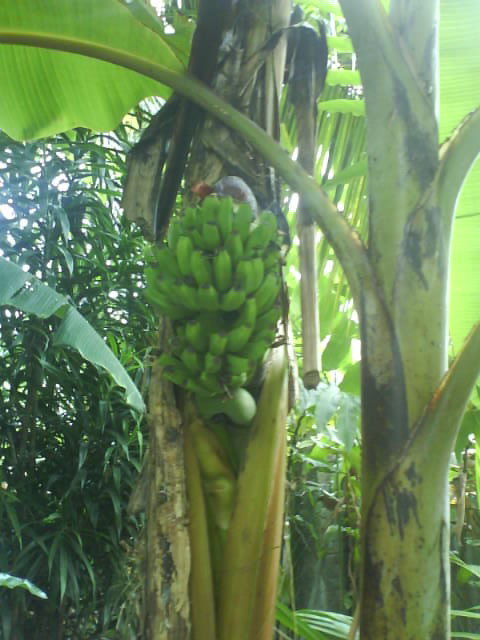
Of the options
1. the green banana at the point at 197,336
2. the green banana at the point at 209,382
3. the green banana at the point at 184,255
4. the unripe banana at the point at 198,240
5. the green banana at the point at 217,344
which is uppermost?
the unripe banana at the point at 198,240

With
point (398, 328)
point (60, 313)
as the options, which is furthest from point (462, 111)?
point (60, 313)

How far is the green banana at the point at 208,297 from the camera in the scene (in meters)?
0.60

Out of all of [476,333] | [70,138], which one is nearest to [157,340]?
[476,333]

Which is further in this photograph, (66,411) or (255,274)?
(66,411)

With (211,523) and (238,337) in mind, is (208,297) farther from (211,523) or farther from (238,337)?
(211,523)

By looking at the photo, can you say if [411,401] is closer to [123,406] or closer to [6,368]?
[123,406]

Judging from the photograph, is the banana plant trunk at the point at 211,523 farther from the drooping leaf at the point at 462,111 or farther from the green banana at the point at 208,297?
the drooping leaf at the point at 462,111

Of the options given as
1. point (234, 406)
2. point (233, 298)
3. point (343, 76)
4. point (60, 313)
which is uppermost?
point (343, 76)

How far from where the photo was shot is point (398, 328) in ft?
2.15

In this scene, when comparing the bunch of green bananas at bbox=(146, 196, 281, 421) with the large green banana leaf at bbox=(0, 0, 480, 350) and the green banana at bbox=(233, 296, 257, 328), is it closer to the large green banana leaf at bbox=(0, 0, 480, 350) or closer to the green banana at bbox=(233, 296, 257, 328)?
the green banana at bbox=(233, 296, 257, 328)

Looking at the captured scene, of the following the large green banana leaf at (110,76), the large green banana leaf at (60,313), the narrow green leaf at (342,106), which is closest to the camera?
the large green banana leaf at (110,76)

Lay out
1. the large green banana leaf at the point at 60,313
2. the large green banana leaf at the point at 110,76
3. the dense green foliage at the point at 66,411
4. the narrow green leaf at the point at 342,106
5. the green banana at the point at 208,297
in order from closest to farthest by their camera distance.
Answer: the green banana at the point at 208,297 → the large green banana leaf at the point at 110,76 → the large green banana leaf at the point at 60,313 → the narrow green leaf at the point at 342,106 → the dense green foliage at the point at 66,411

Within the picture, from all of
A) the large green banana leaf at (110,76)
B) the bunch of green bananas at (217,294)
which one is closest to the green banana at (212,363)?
the bunch of green bananas at (217,294)

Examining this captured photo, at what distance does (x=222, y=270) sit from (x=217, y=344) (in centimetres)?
8
